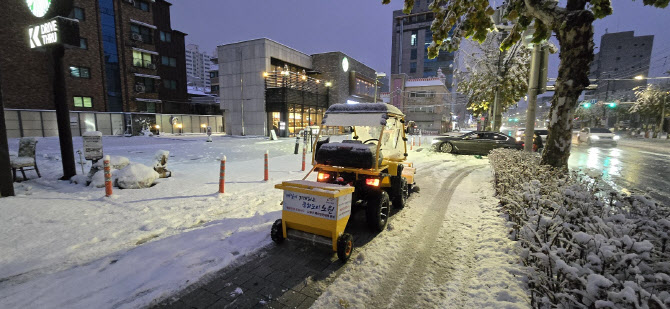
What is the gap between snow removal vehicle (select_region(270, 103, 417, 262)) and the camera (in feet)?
12.6

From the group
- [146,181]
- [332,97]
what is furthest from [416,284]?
[332,97]

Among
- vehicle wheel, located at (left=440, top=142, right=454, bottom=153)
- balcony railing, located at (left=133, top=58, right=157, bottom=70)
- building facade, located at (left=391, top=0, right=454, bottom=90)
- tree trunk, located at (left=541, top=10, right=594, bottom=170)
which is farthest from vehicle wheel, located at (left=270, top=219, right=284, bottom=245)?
building facade, located at (left=391, top=0, right=454, bottom=90)

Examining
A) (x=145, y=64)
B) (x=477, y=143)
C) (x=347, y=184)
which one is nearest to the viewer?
(x=347, y=184)

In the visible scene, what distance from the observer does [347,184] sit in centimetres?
477

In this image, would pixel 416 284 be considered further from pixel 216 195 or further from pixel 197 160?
pixel 197 160

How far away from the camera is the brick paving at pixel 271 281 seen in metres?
3.04

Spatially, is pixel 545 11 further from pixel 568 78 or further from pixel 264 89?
pixel 264 89

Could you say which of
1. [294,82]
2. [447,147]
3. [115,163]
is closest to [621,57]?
[447,147]

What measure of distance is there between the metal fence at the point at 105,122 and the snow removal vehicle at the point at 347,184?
22.5m

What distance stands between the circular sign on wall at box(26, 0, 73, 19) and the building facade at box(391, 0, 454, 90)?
247 feet

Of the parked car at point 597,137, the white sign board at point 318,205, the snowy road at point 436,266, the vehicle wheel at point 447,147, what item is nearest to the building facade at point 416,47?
the parked car at point 597,137

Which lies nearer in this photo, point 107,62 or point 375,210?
point 375,210

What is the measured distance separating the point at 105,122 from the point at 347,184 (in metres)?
34.4

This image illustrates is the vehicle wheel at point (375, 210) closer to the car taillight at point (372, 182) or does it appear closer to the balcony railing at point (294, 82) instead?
the car taillight at point (372, 182)
